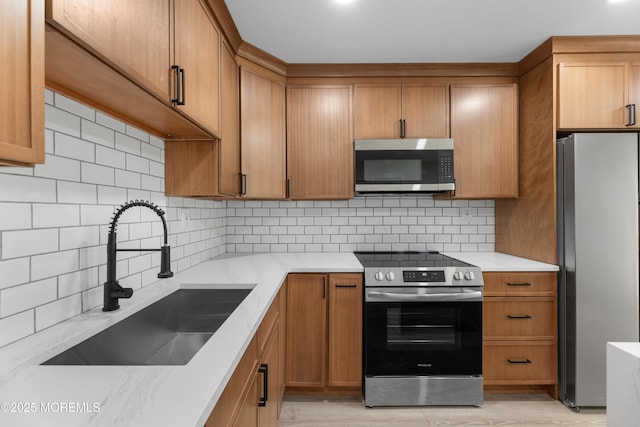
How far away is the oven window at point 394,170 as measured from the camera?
2.67 metres

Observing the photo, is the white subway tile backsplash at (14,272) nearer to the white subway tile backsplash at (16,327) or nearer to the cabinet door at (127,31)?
the white subway tile backsplash at (16,327)

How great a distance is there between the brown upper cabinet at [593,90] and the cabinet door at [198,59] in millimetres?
2212

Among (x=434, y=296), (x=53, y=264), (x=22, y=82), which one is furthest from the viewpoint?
(x=434, y=296)

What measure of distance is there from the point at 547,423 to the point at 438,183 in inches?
64.8

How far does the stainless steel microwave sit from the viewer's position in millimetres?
2662

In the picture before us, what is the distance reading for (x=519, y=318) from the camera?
240cm

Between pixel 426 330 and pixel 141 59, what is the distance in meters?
2.13

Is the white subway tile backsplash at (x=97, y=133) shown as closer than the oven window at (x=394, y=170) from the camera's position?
Yes

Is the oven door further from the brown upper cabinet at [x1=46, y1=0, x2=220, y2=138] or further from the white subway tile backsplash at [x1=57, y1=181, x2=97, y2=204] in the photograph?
the white subway tile backsplash at [x1=57, y1=181, x2=97, y2=204]

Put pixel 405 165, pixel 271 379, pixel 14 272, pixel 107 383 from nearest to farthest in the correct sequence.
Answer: pixel 107 383
pixel 14 272
pixel 271 379
pixel 405 165

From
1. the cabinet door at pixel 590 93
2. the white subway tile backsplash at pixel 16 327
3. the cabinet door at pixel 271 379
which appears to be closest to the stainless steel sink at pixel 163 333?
the white subway tile backsplash at pixel 16 327

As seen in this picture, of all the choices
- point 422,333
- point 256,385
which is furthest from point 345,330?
point 256,385

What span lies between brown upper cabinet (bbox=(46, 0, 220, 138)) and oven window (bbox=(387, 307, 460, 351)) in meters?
1.64

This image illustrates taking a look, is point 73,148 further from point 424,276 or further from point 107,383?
point 424,276
